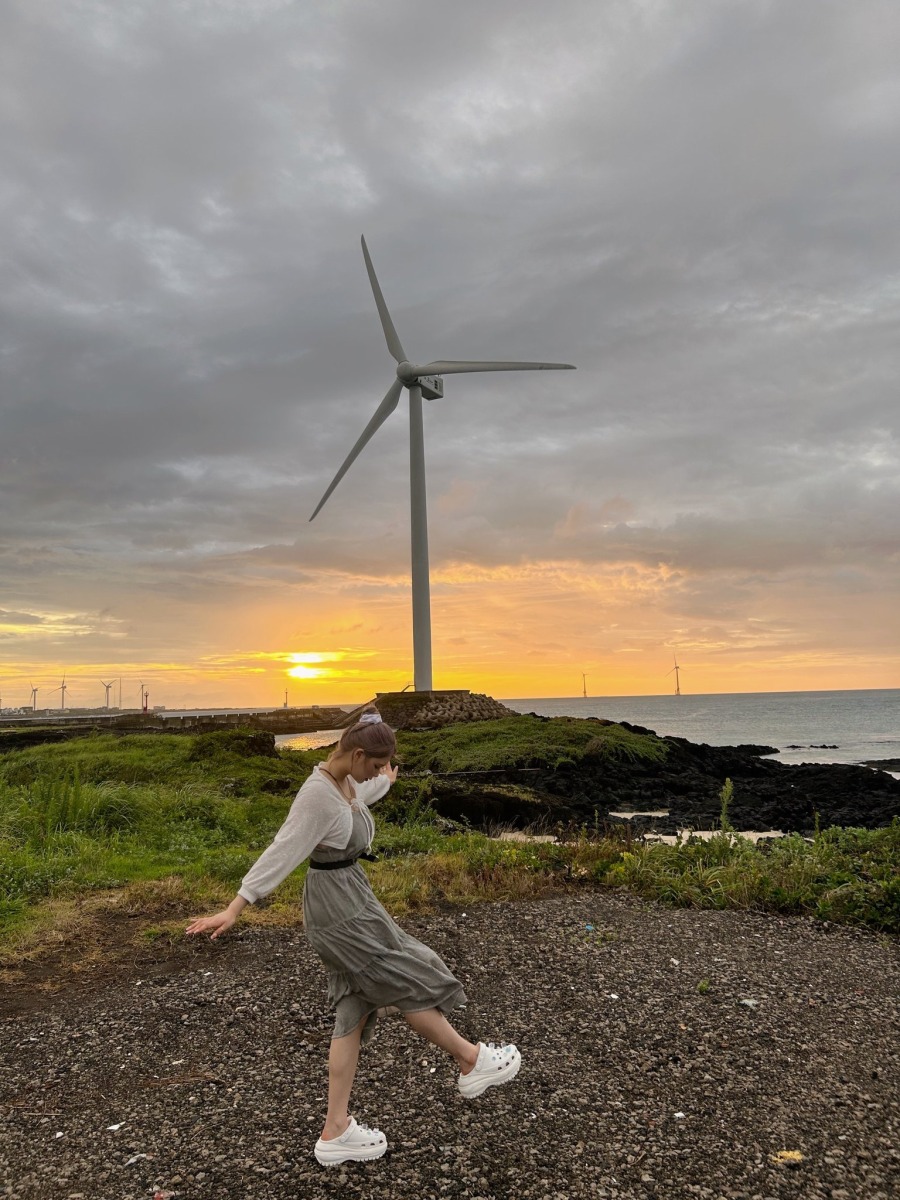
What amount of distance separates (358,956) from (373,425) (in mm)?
42861

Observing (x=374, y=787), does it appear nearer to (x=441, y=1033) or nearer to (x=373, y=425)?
(x=441, y=1033)

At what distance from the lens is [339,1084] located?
4.38 meters

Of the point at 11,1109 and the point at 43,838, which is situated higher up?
the point at 43,838

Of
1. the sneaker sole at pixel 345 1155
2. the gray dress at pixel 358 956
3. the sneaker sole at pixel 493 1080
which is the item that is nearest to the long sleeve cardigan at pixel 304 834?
the gray dress at pixel 358 956

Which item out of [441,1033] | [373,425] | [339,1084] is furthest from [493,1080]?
[373,425]

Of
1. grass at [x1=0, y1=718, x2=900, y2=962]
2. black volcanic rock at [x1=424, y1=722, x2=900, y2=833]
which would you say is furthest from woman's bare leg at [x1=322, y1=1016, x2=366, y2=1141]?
black volcanic rock at [x1=424, y1=722, x2=900, y2=833]

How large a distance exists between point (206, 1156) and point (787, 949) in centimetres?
558

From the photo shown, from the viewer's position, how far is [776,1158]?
445 cm

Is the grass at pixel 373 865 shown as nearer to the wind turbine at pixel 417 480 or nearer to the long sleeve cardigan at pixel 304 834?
the long sleeve cardigan at pixel 304 834

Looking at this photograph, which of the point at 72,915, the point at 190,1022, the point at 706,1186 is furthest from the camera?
the point at 72,915

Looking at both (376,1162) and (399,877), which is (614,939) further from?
(376,1162)

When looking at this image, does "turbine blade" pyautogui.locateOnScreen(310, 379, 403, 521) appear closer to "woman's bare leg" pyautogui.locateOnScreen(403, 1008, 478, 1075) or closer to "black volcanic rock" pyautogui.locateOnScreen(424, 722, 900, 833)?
"black volcanic rock" pyautogui.locateOnScreen(424, 722, 900, 833)

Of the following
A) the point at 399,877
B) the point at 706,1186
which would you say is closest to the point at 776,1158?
the point at 706,1186

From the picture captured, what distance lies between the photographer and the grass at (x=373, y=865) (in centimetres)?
908
